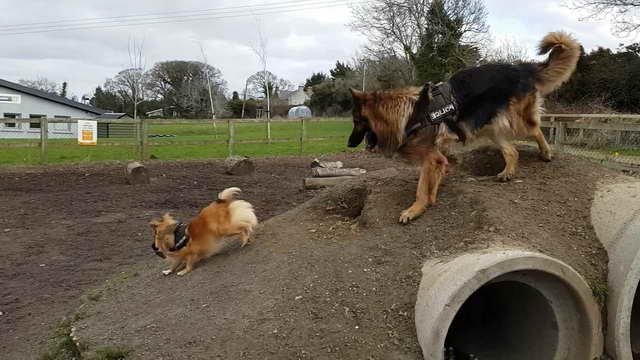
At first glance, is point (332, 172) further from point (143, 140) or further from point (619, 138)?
point (143, 140)

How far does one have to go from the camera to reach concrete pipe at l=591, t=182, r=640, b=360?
13.5 feet

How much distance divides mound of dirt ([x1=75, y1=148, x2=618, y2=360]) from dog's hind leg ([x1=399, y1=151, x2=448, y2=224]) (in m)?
0.10

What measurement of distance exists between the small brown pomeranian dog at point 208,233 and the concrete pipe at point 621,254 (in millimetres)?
3457

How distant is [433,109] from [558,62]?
1.53 m

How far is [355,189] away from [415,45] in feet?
98.1

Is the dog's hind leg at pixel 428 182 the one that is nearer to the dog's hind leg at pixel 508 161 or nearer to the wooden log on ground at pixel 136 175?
the dog's hind leg at pixel 508 161

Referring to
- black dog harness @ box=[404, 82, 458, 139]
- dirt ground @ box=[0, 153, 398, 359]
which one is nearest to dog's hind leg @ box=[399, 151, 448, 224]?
black dog harness @ box=[404, 82, 458, 139]

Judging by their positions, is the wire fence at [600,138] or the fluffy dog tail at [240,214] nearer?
the fluffy dog tail at [240,214]

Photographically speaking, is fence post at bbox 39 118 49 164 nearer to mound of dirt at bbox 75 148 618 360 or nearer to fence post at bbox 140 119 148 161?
fence post at bbox 140 119 148 161

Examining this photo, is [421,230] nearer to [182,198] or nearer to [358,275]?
[358,275]

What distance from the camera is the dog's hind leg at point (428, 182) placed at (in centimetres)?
516

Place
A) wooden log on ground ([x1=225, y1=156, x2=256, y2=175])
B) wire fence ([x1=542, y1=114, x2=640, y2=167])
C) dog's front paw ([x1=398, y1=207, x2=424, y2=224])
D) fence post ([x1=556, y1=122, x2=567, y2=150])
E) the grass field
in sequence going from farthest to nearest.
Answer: the grass field, wooden log on ground ([x1=225, y1=156, x2=256, y2=175]), fence post ([x1=556, y1=122, x2=567, y2=150]), wire fence ([x1=542, y1=114, x2=640, y2=167]), dog's front paw ([x1=398, y1=207, x2=424, y2=224])

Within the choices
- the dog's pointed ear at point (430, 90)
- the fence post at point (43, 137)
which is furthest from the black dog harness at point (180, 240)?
the fence post at point (43, 137)

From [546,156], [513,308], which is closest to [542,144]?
[546,156]
